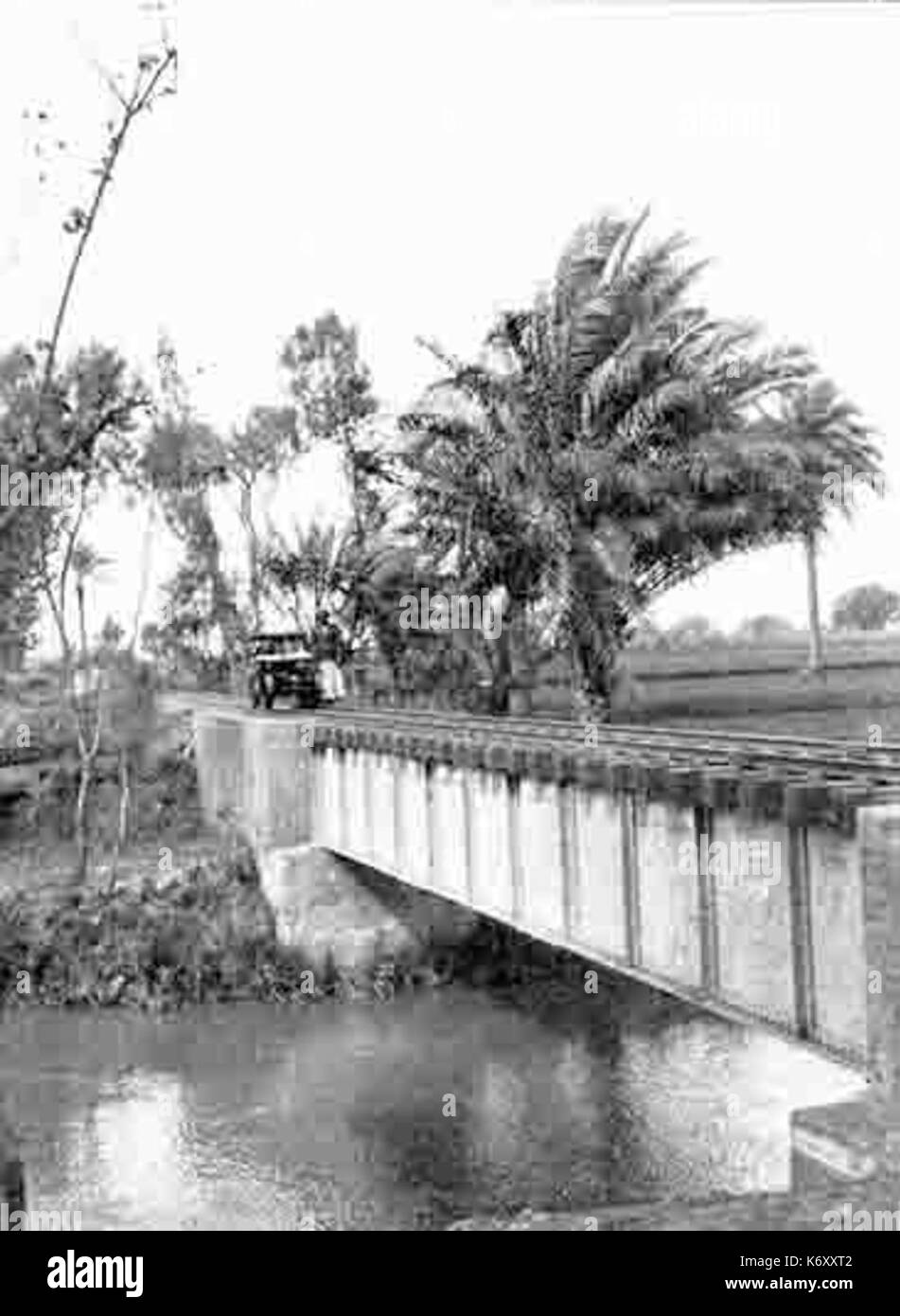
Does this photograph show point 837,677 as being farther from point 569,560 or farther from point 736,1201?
point 736,1201

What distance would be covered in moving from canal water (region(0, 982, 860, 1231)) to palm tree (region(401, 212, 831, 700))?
699 cm

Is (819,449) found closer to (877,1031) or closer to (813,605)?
(813,605)

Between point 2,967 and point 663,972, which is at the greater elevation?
point 663,972

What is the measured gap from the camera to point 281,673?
104 ft

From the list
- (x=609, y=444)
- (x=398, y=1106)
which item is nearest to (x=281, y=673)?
(x=609, y=444)

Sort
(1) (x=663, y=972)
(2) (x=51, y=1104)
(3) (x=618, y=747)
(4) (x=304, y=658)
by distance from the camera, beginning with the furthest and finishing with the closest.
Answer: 1. (4) (x=304, y=658)
2. (2) (x=51, y=1104)
3. (3) (x=618, y=747)
4. (1) (x=663, y=972)

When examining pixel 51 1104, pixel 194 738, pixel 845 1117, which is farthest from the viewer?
pixel 194 738

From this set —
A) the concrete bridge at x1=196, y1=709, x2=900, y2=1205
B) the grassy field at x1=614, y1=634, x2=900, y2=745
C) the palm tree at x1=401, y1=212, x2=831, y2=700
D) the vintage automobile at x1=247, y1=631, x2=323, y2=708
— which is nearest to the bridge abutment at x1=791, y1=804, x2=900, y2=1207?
the concrete bridge at x1=196, y1=709, x2=900, y2=1205

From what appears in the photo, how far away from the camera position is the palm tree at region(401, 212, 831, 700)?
25141 mm

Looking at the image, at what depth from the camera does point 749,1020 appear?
1105 centimetres

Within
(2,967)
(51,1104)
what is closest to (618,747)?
(51,1104)

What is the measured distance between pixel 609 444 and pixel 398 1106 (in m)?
12.3

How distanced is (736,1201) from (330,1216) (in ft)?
28.8
